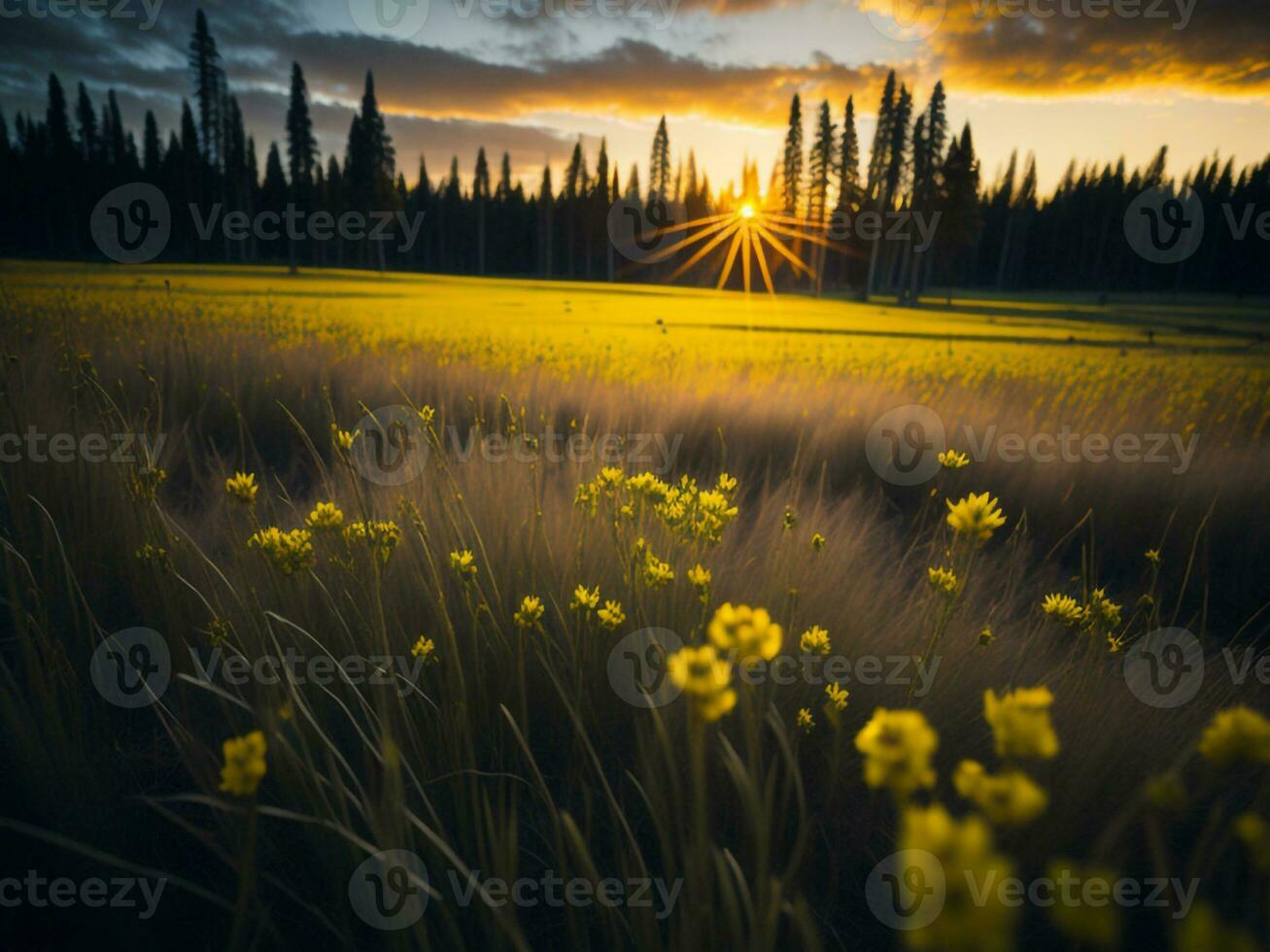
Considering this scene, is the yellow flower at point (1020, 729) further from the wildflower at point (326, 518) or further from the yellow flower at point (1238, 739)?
the wildflower at point (326, 518)

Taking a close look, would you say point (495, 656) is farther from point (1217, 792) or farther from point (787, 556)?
point (1217, 792)

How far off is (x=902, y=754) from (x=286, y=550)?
127 centimetres

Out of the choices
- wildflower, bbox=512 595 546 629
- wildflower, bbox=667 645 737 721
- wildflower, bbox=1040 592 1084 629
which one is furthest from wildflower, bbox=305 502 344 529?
wildflower, bbox=1040 592 1084 629

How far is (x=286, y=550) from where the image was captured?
1239mm

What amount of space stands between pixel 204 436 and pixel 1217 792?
17.9 feet

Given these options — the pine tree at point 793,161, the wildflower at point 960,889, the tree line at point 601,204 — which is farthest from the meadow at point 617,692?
the pine tree at point 793,161

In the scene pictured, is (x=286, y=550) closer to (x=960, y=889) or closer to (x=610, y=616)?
(x=610, y=616)

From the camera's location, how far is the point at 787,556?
6.91ft

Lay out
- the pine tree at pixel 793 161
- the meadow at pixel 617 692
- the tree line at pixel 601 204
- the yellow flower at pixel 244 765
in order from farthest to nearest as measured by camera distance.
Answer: the pine tree at pixel 793 161 < the tree line at pixel 601 204 < the meadow at pixel 617 692 < the yellow flower at pixel 244 765

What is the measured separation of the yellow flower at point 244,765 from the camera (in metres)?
0.69

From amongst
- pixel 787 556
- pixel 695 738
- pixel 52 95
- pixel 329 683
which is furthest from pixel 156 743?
pixel 52 95

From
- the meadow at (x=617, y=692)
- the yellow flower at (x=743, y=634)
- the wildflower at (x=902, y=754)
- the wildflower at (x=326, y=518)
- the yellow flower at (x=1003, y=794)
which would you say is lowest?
the meadow at (x=617, y=692)

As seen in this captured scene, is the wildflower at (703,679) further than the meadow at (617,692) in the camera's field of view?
No

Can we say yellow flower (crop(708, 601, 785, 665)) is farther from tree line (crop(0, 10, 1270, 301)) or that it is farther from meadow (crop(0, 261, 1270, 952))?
tree line (crop(0, 10, 1270, 301))
